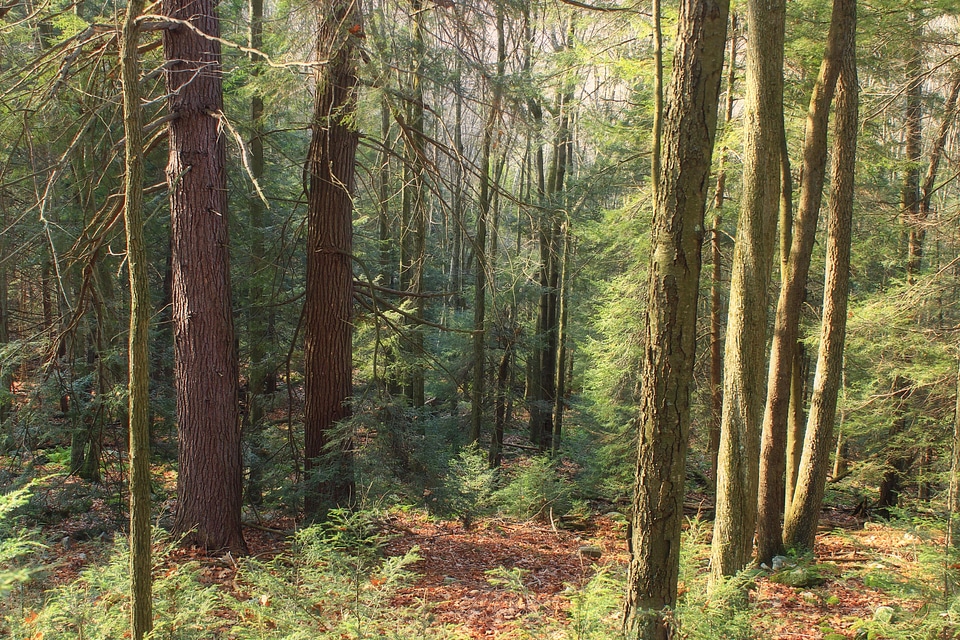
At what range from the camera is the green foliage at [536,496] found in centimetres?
977

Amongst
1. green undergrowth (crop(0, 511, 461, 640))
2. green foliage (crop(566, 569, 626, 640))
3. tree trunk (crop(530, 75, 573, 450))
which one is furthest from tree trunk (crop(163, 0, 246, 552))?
tree trunk (crop(530, 75, 573, 450))

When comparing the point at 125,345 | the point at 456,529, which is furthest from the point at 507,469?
the point at 125,345

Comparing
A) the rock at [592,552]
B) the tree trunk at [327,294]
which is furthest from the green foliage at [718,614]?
the tree trunk at [327,294]

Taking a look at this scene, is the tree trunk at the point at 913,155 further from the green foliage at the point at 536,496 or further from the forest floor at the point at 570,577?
the green foliage at the point at 536,496

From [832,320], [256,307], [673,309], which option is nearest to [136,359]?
[673,309]

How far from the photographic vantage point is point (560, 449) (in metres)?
14.1

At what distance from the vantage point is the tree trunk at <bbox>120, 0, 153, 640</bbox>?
2.47 m

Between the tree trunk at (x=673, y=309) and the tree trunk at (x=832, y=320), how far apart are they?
4.48 m

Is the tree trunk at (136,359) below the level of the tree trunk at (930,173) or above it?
below

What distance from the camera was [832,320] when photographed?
256 inches

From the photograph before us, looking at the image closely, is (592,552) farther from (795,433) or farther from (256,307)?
(256,307)

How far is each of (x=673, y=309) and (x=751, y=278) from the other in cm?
204

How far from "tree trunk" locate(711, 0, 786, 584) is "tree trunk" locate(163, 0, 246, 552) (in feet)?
14.9

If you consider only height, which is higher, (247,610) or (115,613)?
(115,613)
